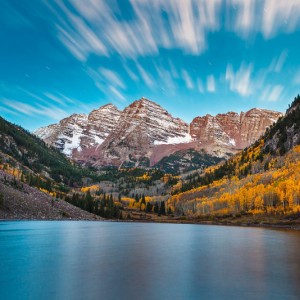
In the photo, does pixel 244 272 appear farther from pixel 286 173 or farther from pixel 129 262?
pixel 286 173

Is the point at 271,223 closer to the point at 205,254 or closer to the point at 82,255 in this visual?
the point at 205,254

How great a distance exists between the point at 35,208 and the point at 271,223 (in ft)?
364

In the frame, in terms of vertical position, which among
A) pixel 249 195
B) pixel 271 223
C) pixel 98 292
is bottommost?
pixel 98 292

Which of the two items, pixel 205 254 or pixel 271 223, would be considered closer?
pixel 205 254

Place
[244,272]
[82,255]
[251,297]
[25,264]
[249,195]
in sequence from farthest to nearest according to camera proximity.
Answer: [249,195] < [82,255] < [25,264] < [244,272] < [251,297]

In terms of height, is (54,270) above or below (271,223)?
below

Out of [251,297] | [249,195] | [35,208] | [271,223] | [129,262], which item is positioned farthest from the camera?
[249,195]

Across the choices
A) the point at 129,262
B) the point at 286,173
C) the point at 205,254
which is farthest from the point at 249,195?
the point at 129,262

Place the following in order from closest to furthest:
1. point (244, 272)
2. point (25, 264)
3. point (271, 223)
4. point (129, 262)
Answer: point (244, 272)
point (25, 264)
point (129, 262)
point (271, 223)

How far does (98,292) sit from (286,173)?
166 meters

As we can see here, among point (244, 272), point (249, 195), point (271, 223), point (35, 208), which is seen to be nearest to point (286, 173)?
point (249, 195)

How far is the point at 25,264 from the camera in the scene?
132ft

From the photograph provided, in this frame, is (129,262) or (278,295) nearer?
(278,295)

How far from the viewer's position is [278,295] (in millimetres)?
26891
